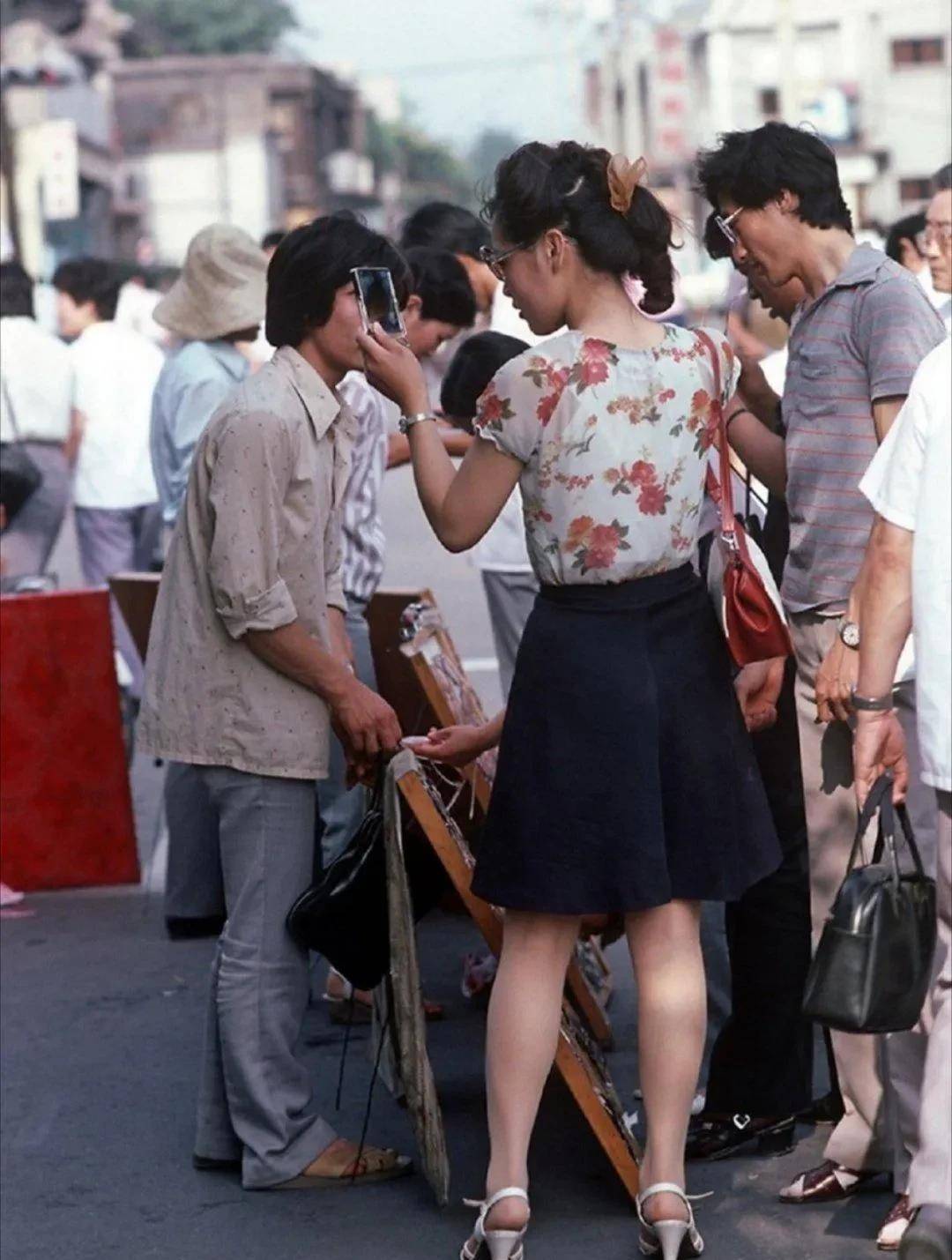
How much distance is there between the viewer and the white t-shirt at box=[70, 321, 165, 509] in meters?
10.6

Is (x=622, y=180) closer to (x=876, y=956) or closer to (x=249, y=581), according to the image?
(x=249, y=581)

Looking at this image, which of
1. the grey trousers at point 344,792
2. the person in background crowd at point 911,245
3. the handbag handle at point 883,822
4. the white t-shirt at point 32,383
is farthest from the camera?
the white t-shirt at point 32,383

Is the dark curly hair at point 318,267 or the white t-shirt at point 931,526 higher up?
the dark curly hair at point 318,267

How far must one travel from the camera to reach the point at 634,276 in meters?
4.25

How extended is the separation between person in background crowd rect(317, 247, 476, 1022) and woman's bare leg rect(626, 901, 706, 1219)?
1631mm

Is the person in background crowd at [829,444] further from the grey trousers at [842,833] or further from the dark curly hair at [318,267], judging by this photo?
the dark curly hair at [318,267]

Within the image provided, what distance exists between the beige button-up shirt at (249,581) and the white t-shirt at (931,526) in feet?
4.48

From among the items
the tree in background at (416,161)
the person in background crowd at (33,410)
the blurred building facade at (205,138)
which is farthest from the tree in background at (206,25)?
the person in background crowd at (33,410)

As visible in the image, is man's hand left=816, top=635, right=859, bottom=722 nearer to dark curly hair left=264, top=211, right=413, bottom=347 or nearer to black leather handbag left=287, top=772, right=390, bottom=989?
black leather handbag left=287, top=772, right=390, bottom=989

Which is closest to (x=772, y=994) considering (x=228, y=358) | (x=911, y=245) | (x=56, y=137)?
(x=228, y=358)

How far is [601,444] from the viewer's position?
411cm

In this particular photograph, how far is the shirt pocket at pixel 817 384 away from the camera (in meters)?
4.48

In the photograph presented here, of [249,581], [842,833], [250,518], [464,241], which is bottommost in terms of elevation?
[842,833]

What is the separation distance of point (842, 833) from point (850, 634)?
1.86 feet
